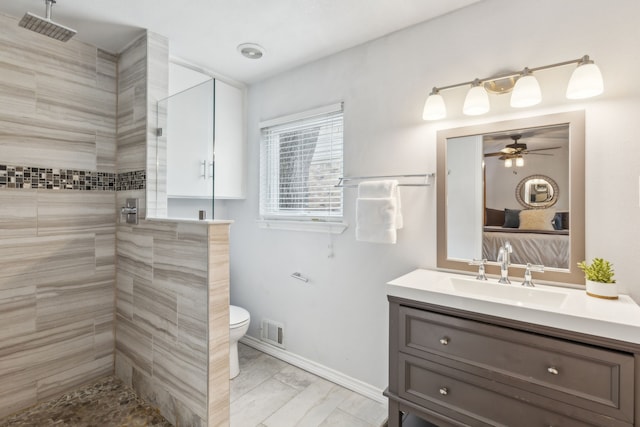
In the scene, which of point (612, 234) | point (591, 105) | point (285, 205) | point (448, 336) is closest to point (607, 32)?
point (591, 105)

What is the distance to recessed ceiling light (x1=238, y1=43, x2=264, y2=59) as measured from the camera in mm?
2156

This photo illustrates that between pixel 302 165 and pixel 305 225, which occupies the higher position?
pixel 302 165

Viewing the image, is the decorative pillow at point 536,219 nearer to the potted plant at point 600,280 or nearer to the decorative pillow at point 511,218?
the decorative pillow at point 511,218

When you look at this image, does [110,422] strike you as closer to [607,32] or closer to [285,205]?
[285,205]

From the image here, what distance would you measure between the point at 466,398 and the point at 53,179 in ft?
8.68

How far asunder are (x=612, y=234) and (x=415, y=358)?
1051mm

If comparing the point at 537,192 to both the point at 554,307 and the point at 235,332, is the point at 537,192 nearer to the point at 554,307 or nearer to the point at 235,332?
the point at 554,307

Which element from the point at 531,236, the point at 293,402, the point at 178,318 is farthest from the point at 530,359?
the point at 178,318

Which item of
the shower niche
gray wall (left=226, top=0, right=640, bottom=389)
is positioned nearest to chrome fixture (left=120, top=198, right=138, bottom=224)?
the shower niche

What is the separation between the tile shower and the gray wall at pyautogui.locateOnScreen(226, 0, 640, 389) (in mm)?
864

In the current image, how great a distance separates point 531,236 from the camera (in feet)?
5.20

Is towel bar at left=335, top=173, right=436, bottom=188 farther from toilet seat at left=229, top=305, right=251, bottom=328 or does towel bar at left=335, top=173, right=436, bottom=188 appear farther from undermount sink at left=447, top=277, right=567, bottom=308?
toilet seat at left=229, top=305, right=251, bottom=328

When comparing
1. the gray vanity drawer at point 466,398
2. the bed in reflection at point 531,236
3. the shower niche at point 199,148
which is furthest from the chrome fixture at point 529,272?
the shower niche at point 199,148

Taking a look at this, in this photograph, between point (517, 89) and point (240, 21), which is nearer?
point (517, 89)
